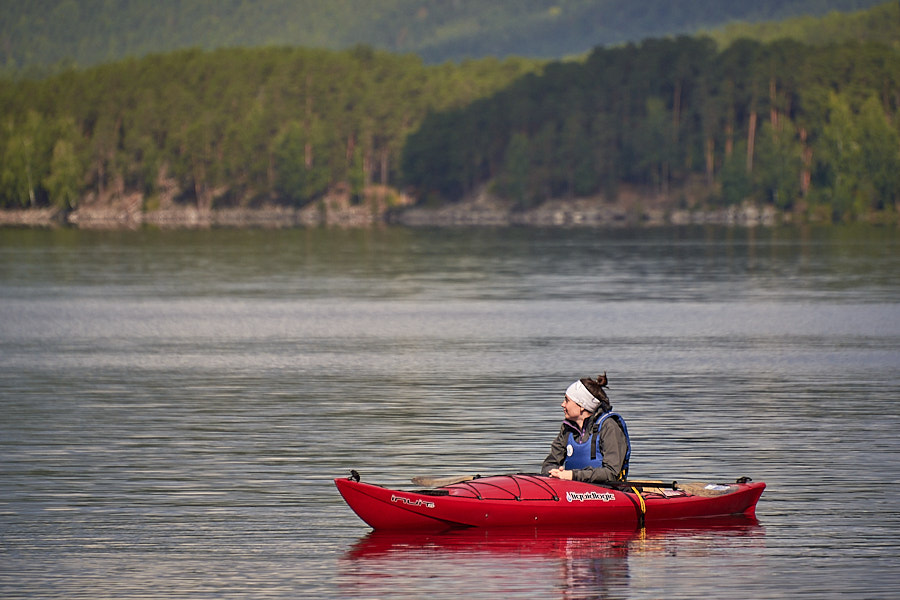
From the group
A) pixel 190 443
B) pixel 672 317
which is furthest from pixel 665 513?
pixel 672 317

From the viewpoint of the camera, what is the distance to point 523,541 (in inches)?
808

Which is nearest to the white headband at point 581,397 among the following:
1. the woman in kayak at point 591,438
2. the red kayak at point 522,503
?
the woman in kayak at point 591,438

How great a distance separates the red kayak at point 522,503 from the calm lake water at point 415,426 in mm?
298

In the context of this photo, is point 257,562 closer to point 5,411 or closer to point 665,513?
point 665,513

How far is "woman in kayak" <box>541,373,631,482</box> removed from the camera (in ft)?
68.1

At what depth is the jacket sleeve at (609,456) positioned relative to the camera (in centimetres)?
2092

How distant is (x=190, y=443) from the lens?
97.4ft

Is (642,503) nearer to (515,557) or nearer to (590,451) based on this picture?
(590,451)

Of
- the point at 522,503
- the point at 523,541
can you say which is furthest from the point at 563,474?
the point at 523,541

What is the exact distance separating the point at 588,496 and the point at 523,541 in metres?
1.08

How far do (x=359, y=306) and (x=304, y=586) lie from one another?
159ft

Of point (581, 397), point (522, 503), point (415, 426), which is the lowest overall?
point (415, 426)

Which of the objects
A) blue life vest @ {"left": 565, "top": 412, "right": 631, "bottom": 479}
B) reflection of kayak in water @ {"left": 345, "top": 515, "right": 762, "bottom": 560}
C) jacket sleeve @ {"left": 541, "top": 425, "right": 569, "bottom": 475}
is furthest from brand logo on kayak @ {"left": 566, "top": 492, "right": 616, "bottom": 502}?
jacket sleeve @ {"left": 541, "top": 425, "right": 569, "bottom": 475}

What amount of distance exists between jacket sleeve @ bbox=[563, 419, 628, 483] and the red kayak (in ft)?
0.41
